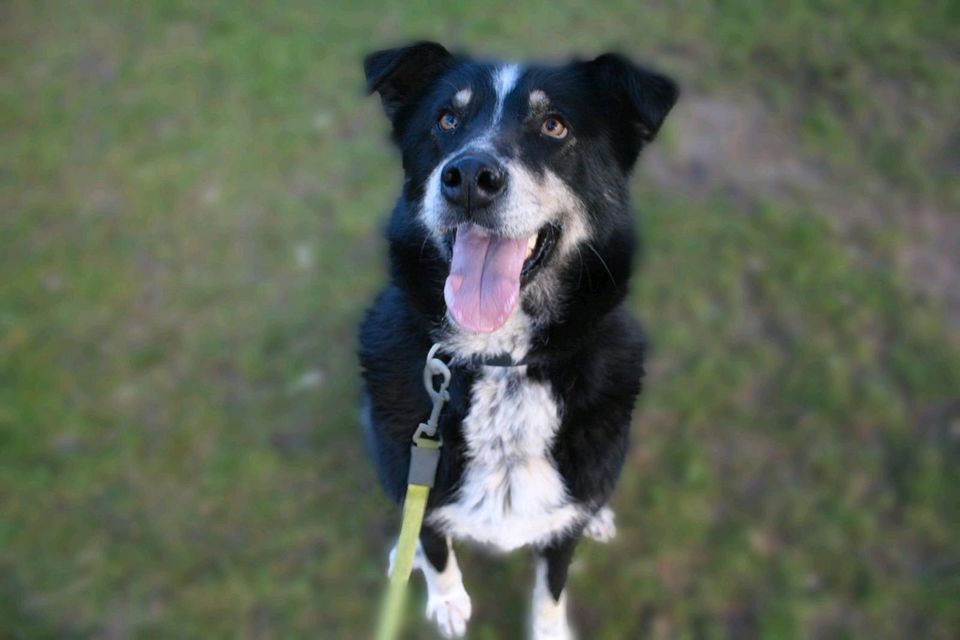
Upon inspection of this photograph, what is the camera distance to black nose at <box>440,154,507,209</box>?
1819 mm

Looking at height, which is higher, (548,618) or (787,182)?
(787,182)

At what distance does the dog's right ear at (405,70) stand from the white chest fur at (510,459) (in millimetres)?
957

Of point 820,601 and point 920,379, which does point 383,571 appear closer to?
point 820,601

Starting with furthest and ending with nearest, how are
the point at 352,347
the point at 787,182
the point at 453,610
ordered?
the point at 787,182, the point at 352,347, the point at 453,610

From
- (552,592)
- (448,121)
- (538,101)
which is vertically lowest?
(552,592)

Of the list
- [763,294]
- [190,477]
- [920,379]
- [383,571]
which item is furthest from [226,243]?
[920,379]

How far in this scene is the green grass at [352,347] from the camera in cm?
271

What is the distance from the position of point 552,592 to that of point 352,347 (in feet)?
5.57

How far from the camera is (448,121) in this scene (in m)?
2.13

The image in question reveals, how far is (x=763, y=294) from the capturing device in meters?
3.59

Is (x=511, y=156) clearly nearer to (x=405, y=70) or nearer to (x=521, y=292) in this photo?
(x=521, y=292)

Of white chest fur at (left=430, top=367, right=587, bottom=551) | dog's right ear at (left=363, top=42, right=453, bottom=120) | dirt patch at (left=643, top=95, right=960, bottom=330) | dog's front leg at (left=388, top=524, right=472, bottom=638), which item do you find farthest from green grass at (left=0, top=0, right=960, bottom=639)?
dog's right ear at (left=363, top=42, right=453, bottom=120)


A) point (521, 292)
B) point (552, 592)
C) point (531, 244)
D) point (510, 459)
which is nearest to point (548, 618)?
point (552, 592)

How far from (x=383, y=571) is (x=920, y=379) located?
2.64 metres
